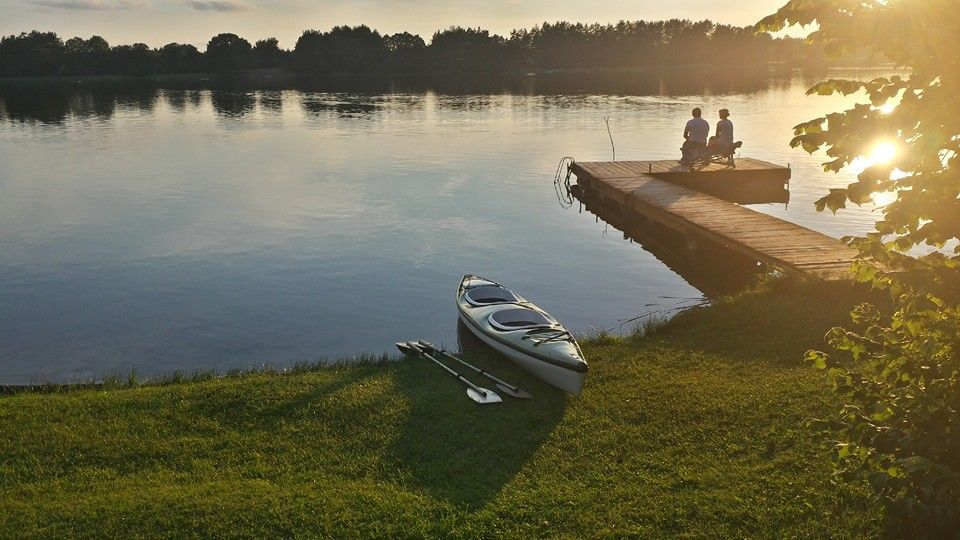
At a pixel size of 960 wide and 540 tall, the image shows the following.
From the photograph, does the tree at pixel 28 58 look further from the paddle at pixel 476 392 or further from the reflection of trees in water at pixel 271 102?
the paddle at pixel 476 392

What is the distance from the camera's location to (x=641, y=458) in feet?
37.0

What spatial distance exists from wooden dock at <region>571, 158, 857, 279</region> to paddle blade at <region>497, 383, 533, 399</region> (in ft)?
25.3

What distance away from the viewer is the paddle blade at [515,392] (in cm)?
1410

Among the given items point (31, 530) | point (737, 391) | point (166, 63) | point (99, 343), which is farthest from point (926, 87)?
point (166, 63)

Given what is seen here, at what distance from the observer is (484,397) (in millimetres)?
14000

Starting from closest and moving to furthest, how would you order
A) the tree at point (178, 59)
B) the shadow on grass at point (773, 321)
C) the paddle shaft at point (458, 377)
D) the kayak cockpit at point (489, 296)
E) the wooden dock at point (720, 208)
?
the paddle shaft at point (458, 377), the shadow on grass at point (773, 321), the kayak cockpit at point (489, 296), the wooden dock at point (720, 208), the tree at point (178, 59)

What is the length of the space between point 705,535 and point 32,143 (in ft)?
209

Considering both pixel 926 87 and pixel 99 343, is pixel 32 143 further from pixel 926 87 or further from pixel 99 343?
pixel 926 87

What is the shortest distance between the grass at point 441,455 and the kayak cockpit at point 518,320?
0.96 meters

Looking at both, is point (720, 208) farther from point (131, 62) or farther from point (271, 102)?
point (131, 62)

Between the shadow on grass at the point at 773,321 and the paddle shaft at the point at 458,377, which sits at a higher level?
the shadow on grass at the point at 773,321

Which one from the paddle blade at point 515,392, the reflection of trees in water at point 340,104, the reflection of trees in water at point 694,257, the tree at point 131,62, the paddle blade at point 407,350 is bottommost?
the paddle blade at point 407,350

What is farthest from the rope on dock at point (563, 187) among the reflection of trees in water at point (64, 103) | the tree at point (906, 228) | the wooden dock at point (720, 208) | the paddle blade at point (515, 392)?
the reflection of trees in water at point (64, 103)

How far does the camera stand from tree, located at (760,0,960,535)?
241 inches
